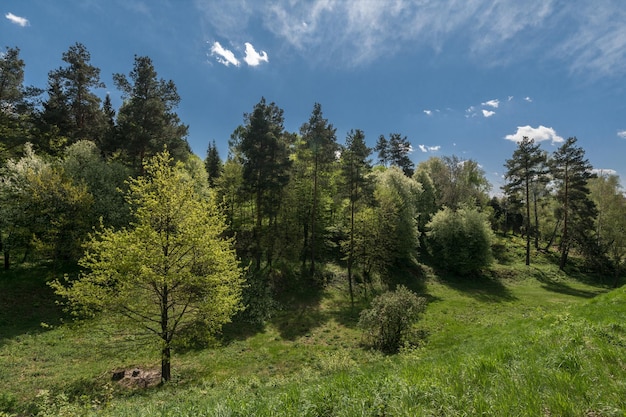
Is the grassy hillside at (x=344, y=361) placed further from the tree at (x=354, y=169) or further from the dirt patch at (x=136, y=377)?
the tree at (x=354, y=169)

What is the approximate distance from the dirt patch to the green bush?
11.7 metres

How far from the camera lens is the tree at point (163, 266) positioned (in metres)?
11.9

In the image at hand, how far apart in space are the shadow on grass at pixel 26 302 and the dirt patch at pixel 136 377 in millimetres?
7636

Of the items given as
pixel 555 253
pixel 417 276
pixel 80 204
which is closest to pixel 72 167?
pixel 80 204

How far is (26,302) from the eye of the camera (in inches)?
774

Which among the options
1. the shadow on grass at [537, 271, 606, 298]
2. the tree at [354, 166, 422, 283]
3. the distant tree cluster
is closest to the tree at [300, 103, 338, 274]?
the distant tree cluster

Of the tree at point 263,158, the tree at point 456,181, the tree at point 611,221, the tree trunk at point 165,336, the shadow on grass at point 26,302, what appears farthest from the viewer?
the tree at point 456,181

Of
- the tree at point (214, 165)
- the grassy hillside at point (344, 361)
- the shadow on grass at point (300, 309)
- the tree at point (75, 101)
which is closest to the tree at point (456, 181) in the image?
the grassy hillside at point (344, 361)

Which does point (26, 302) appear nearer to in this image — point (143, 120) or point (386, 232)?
point (143, 120)

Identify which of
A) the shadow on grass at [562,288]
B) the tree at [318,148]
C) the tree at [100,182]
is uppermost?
the tree at [318,148]

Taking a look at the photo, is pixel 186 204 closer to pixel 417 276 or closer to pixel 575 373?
pixel 575 373

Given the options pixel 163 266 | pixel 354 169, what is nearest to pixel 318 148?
pixel 354 169

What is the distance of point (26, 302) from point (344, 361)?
23.1 m

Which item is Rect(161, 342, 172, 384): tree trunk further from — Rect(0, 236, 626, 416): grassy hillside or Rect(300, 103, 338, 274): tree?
Rect(300, 103, 338, 274): tree
